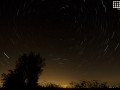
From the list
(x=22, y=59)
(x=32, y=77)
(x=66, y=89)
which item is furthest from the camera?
(x=22, y=59)

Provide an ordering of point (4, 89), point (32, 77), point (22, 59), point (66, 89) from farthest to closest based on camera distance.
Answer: point (22, 59) → point (32, 77) → point (4, 89) → point (66, 89)

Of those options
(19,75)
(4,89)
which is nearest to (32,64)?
(19,75)

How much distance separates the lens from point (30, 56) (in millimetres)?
22062

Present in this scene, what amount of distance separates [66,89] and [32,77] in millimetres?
9954

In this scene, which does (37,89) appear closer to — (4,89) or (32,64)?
(4,89)

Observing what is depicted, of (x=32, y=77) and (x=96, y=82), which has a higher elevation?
(x=32, y=77)

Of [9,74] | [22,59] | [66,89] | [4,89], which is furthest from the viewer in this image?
[22,59]

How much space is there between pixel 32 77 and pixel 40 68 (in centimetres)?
214

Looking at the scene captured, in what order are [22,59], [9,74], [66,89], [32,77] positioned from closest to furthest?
[66,89] → [9,74] → [32,77] → [22,59]

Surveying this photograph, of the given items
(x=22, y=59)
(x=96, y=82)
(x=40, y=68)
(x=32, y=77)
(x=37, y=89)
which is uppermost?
(x=22, y=59)

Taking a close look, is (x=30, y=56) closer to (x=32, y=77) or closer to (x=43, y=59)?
(x=43, y=59)

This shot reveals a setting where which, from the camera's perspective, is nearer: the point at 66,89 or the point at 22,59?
the point at 66,89

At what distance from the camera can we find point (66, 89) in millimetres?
11602

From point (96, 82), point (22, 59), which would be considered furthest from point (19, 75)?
point (96, 82)
